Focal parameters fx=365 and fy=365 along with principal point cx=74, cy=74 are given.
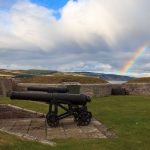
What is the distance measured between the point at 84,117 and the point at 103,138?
2.56 metres

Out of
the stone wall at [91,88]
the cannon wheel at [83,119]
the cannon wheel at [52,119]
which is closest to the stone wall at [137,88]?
the stone wall at [91,88]

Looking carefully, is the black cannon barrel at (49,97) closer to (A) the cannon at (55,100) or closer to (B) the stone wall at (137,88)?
(A) the cannon at (55,100)

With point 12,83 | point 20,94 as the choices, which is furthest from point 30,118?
point 12,83

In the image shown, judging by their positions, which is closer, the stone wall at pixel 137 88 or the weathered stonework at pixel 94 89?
the weathered stonework at pixel 94 89

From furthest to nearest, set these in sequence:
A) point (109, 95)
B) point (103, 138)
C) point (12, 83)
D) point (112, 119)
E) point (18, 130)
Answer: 1. point (109, 95)
2. point (12, 83)
3. point (112, 119)
4. point (18, 130)
5. point (103, 138)

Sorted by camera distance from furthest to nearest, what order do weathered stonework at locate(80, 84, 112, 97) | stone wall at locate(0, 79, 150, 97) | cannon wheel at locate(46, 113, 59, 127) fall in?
weathered stonework at locate(80, 84, 112, 97) < stone wall at locate(0, 79, 150, 97) < cannon wheel at locate(46, 113, 59, 127)

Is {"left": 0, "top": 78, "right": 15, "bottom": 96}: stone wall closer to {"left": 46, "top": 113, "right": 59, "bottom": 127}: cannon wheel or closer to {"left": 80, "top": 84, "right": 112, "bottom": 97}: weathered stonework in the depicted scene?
{"left": 80, "top": 84, "right": 112, "bottom": 97}: weathered stonework

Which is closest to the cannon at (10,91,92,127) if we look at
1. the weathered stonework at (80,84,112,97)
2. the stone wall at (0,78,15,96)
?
the stone wall at (0,78,15,96)

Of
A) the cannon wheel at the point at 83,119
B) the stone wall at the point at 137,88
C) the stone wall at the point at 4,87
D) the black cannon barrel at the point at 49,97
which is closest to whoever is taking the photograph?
the black cannon barrel at the point at 49,97

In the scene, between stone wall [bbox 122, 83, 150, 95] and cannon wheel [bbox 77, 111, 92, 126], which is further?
stone wall [bbox 122, 83, 150, 95]

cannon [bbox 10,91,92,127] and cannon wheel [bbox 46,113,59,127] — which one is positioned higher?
cannon [bbox 10,91,92,127]

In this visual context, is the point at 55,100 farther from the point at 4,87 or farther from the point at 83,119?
the point at 4,87

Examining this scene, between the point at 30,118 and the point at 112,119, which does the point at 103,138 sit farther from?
the point at 30,118

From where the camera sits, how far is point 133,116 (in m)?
14.9
